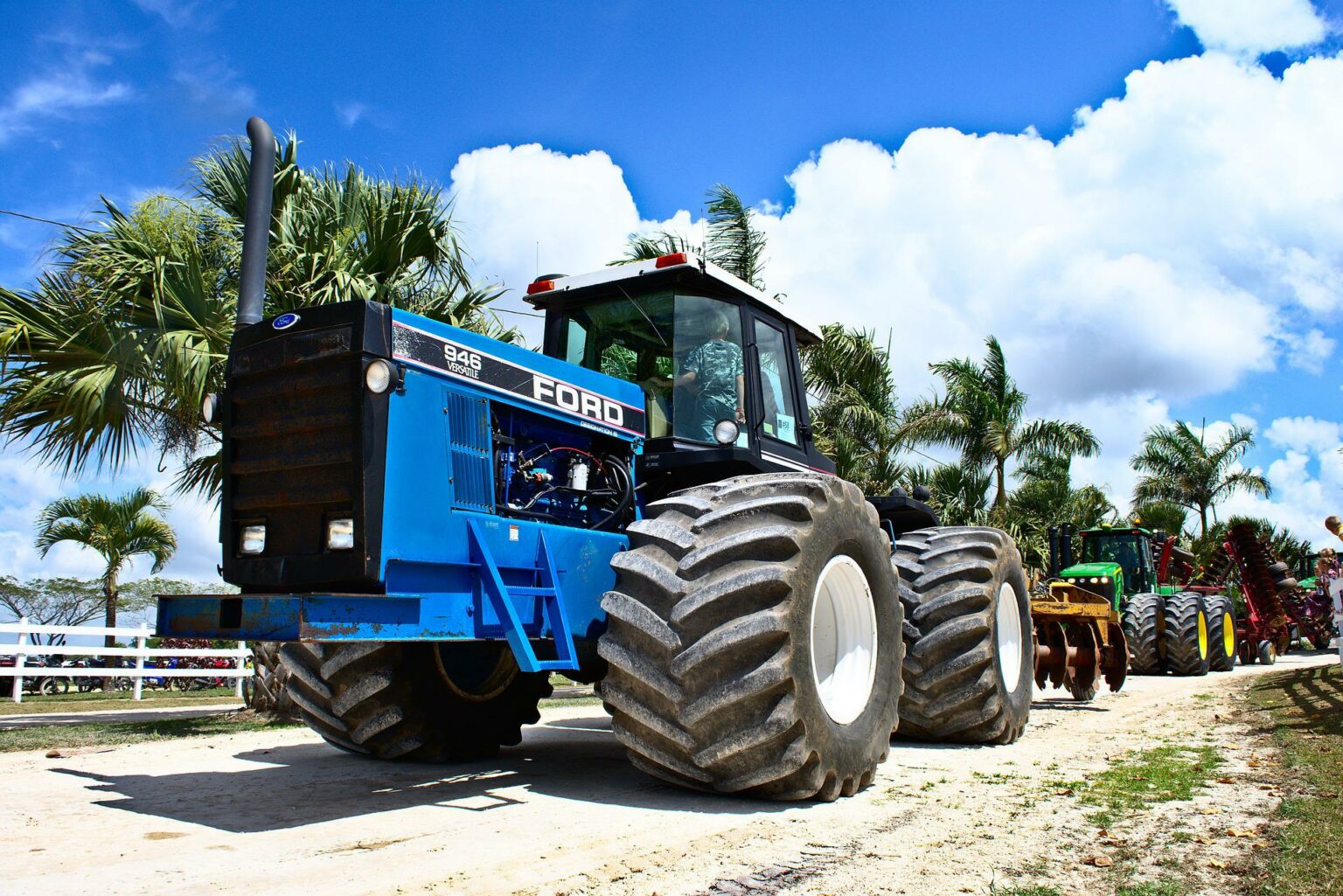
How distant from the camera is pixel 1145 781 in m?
5.73

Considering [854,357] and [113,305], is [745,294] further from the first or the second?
[854,357]

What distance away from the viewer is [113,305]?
9.98 meters

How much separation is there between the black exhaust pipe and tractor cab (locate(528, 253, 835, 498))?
1.74 metres

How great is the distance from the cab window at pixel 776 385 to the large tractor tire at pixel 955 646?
144 cm

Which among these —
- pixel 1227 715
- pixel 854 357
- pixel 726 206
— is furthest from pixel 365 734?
pixel 854 357

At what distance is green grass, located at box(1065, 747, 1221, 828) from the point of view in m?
4.96

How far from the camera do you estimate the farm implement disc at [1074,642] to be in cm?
1091

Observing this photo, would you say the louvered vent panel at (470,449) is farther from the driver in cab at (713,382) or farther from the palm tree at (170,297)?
the palm tree at (170,297)

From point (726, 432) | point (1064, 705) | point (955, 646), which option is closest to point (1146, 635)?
point (1064, 705)

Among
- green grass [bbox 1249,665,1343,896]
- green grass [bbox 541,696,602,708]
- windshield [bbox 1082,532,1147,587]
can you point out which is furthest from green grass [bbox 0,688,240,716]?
windshield [bbox 1082,532,1147,587]

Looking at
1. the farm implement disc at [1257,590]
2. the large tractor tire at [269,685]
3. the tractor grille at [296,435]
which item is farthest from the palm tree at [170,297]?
the farm implement disc at [1257,590]

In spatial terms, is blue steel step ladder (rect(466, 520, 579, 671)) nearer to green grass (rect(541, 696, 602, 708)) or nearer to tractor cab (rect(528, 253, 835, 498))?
tractor cab (rect(528, 253, 835, 498))

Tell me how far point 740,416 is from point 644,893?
11.5 feet

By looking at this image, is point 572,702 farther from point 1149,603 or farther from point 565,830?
point 1149,603
